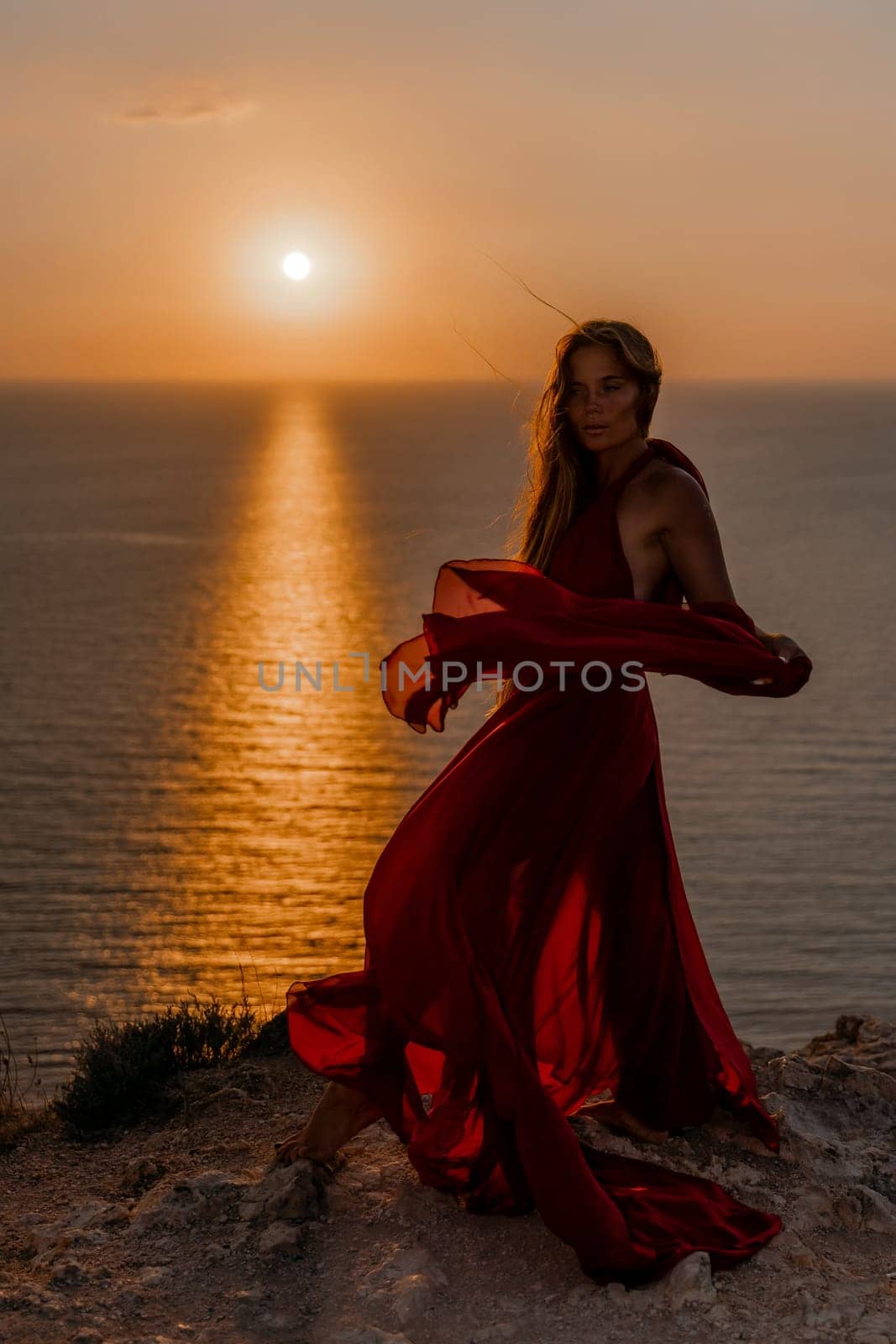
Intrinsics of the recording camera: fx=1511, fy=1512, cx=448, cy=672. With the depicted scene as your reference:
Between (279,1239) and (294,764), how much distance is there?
63.1ft

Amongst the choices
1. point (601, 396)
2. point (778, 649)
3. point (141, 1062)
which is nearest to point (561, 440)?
point (601, 396)

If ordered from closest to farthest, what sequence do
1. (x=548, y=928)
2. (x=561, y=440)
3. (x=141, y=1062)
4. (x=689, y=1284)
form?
(x=689, y=1284) → (x=548, y=928) → (x=561, y=440) → (x=141, y=1062)

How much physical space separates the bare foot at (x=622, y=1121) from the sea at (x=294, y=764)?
1.17 metres

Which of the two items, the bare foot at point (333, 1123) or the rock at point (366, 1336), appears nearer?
the rock at point (366, 1336)

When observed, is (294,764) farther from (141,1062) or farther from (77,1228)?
(77,1228)

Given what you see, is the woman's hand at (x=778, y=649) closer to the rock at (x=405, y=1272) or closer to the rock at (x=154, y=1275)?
the rock at (x=405, y=1272)

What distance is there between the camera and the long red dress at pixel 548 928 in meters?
3.87

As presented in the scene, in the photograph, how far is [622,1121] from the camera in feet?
14.7

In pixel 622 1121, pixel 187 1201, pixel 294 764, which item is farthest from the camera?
pixel 294 764

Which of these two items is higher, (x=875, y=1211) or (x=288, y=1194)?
(x=288, y=1194)

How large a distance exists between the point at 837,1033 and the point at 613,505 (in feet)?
8.97

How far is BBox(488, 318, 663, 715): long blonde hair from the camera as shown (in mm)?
4234

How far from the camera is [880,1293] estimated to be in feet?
12.3

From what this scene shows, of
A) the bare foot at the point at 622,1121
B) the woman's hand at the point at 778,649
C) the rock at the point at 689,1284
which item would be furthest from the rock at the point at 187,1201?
the woman's hand at the point at 778,649
